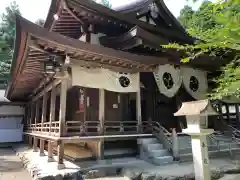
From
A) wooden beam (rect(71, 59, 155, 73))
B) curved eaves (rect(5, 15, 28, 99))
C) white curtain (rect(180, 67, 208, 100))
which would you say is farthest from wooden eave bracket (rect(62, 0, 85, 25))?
white curtain (rect(180, 67, 208, 100))

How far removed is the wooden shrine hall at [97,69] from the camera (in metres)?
6.74

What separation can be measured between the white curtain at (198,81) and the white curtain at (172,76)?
0.48m

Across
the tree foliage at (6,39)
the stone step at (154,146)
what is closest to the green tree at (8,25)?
the tree foliage at (6,39)

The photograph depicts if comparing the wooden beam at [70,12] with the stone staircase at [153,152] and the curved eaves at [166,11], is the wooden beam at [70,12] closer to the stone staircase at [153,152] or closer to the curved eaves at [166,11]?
the curved eaves at [166,11]

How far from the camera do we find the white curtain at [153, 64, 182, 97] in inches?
372

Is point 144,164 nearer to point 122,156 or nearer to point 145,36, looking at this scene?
point 122,156

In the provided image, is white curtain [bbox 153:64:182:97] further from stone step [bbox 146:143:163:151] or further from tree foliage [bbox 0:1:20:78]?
tree foliage [bbox 0:1:20:78]

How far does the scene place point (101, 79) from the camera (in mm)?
8023

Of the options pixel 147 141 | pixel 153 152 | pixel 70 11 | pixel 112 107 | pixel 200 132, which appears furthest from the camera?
pixel 112 107

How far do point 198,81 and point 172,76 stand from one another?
217cm

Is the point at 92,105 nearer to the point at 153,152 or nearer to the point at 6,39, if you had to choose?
the point at 153,152

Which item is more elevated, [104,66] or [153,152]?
[104,66]

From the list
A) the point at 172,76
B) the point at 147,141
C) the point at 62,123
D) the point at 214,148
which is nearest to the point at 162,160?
the point at 147,141

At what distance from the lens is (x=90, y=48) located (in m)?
6.80
